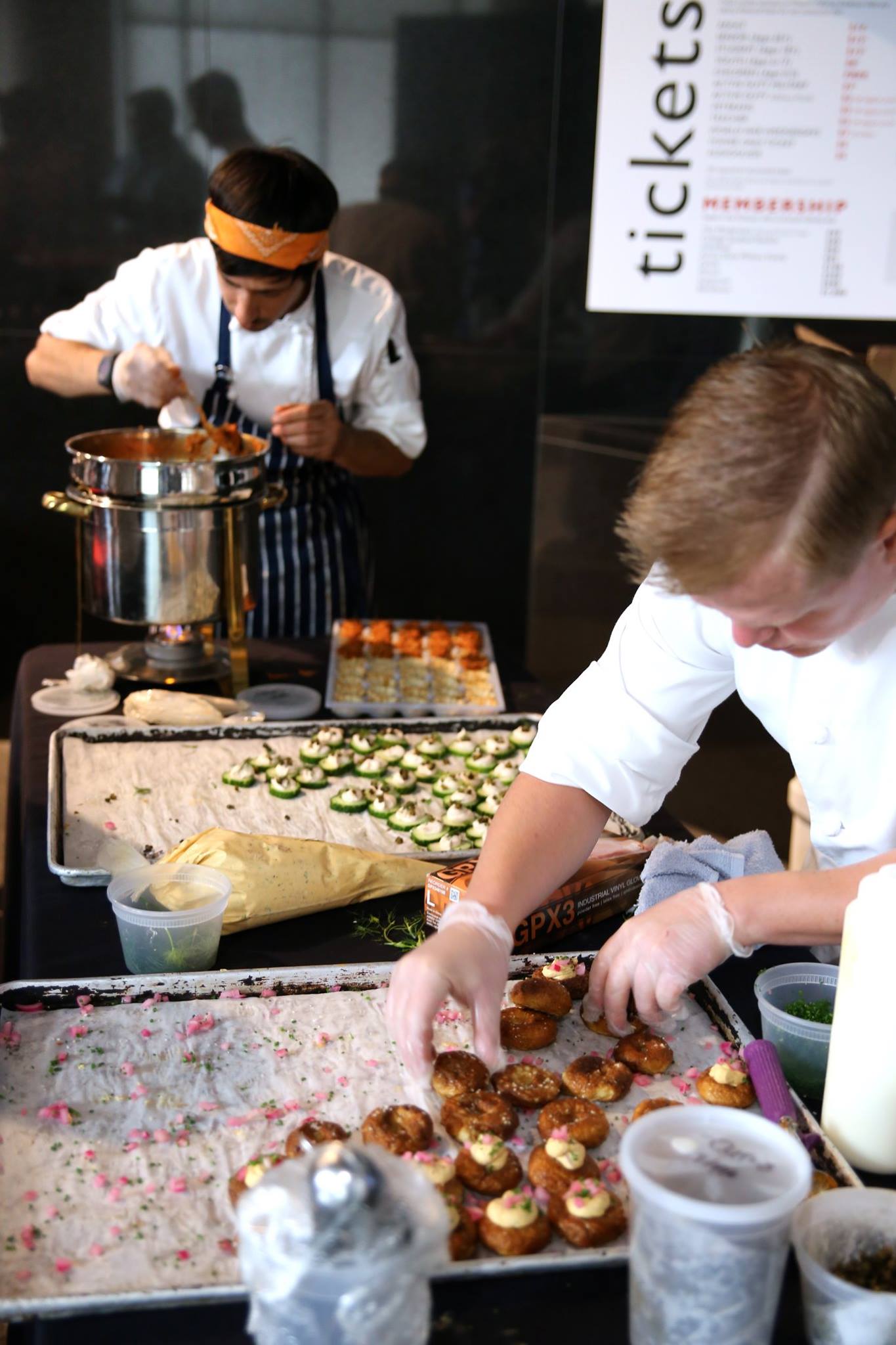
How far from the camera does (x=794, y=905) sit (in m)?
1.44

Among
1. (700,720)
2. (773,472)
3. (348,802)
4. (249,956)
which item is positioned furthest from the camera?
(348,802)

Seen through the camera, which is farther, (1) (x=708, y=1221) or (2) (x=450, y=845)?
(2) (x=450, y=845)

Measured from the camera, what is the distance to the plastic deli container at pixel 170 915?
60.4 inches

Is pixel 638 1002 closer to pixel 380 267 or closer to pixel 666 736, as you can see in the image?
pixel 666 736

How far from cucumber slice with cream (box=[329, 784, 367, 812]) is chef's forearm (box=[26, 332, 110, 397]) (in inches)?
59.9

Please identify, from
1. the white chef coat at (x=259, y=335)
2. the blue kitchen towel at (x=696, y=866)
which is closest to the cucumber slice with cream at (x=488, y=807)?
the blue kitchen towel at (x=696, y=866)

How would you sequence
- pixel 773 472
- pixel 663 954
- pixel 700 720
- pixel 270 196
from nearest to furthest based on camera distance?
pixel 773 472
pixel 663 954
pixel 700 720
pixel 270 196

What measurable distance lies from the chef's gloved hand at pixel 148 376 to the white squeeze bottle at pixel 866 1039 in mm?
2199

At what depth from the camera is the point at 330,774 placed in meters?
2.20

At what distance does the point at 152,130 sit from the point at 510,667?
2.51m

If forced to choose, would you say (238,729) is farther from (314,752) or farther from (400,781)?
(400,781)

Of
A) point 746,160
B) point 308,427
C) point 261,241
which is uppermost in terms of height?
point 746,160

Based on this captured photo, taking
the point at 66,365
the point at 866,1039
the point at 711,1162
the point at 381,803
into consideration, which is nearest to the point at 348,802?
the point at 381,803

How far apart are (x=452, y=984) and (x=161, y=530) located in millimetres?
1421
